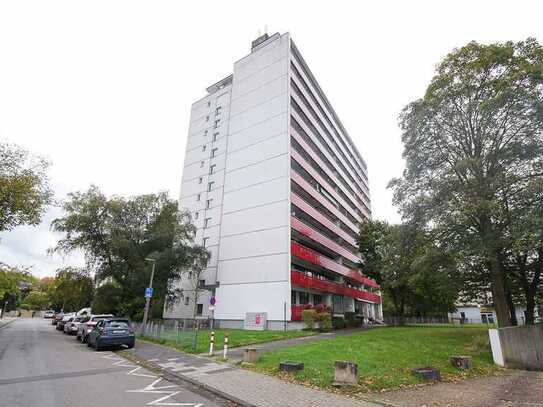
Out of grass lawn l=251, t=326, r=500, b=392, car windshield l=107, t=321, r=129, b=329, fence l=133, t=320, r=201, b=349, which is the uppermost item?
car windshield l=107, t=321, r=129, b=329

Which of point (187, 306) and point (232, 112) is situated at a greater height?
point (232, 112)

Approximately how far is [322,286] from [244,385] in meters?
28.4

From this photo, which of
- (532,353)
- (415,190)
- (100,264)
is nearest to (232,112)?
(100,264)

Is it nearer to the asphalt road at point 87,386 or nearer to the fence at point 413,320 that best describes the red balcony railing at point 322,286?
the fence at point 413,320

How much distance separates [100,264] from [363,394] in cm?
2986

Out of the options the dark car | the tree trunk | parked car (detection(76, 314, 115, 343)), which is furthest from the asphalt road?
the tree trunk

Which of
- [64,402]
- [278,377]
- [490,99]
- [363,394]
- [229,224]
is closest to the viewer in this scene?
[64,402]

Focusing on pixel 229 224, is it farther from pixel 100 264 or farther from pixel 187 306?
pixel 100 264

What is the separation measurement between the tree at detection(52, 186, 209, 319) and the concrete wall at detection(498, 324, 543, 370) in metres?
25.1

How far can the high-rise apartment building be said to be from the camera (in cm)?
3192

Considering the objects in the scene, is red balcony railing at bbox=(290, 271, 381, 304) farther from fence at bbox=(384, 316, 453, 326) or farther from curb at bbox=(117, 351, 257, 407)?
curb at bbox=(117, 351, 257, 407)

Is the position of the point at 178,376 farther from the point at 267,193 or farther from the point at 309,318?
the point at 267,193

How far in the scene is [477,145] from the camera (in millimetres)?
19750

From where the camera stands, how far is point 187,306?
121 ft
